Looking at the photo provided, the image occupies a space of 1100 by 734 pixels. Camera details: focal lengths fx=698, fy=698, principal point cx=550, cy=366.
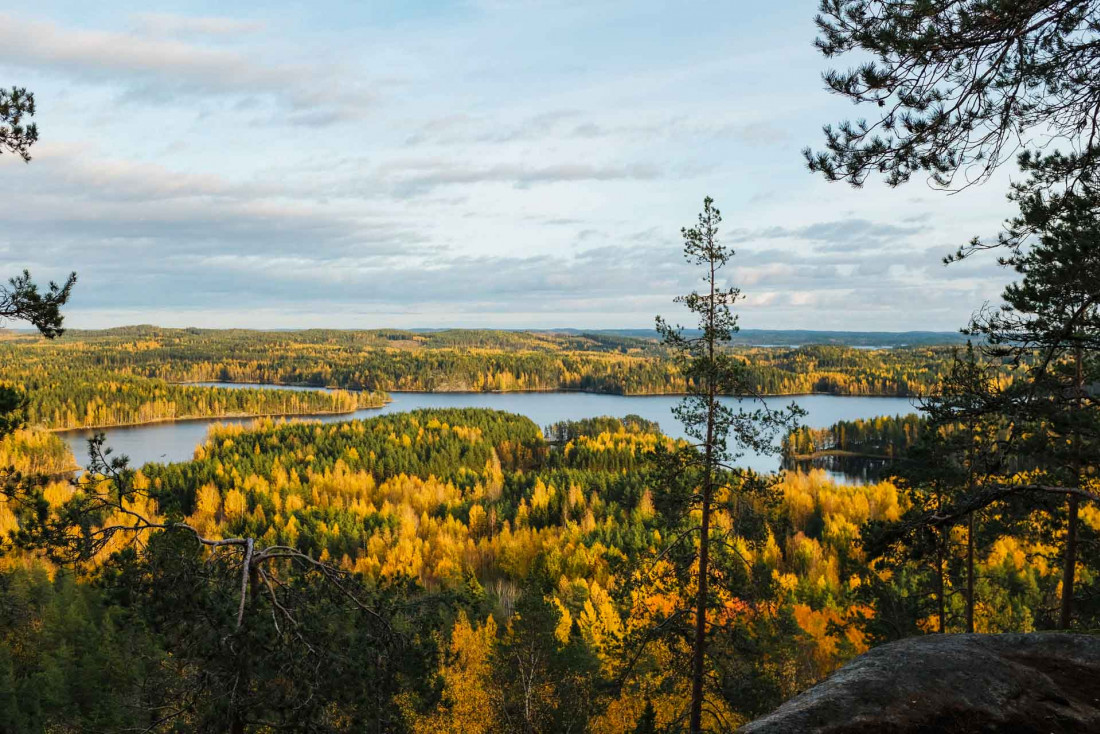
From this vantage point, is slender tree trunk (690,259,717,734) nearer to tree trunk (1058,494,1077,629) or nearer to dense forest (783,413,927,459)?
tree trunk (1058,494,1077,629)

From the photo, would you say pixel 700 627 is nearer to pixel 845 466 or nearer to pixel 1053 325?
pixel 1053 325

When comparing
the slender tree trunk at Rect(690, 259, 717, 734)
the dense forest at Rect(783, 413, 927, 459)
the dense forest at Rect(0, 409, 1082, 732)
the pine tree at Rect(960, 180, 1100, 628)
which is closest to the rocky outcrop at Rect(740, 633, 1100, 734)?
the pine tree at Rect(960, 180, 1100, 628)

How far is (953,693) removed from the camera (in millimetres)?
6105

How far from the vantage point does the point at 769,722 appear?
217 inches

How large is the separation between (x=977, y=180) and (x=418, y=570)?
5723 cm

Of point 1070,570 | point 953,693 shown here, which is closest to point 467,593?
point 953,693

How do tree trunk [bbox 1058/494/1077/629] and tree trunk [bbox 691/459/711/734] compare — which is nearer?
tree trunk [bbox 691/459/711/734]

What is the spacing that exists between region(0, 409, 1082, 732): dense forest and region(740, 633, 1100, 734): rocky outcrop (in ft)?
16.3

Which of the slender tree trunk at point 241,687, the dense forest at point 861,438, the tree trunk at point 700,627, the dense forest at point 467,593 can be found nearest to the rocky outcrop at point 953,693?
the dense forest at point 467,593

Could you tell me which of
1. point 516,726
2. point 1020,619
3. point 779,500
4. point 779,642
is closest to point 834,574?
point 1020,619

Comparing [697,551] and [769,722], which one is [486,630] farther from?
[769,722]

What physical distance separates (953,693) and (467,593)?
301 inches

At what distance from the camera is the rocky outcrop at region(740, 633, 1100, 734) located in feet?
18.5

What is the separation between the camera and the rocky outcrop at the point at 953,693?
5.63 meters
